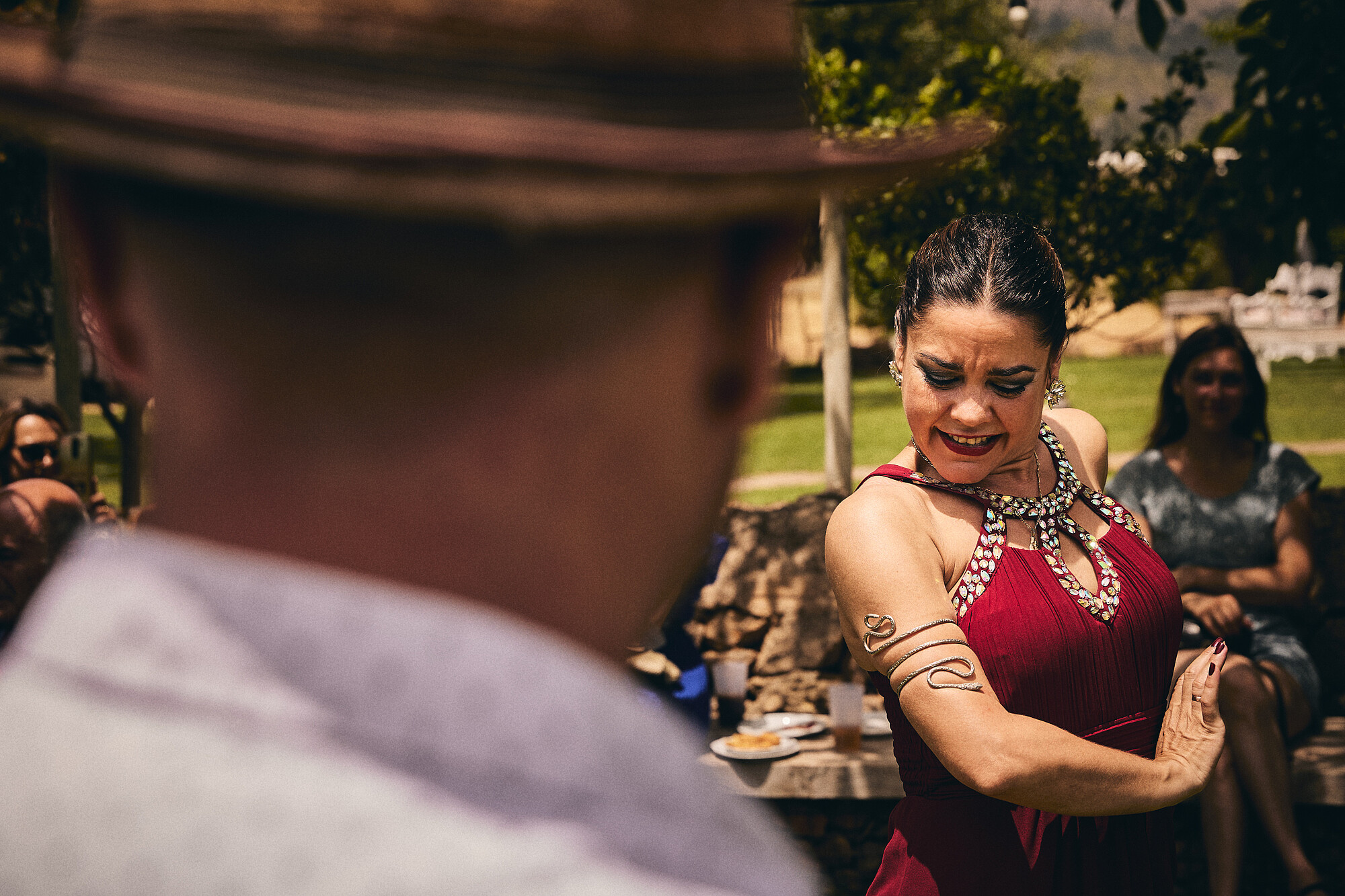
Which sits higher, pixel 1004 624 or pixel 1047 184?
pixel 1047 184

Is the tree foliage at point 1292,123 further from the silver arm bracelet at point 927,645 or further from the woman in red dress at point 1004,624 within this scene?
the silver arm bracelet at point 927,645

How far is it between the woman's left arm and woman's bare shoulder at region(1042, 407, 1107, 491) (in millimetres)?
2299

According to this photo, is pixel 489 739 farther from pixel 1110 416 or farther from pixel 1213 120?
pixel 1110 416

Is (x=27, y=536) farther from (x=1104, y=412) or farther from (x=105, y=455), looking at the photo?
(x=1104, y=412)

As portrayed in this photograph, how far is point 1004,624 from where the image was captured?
A: 203 centimetres

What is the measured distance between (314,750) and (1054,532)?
1886 mm

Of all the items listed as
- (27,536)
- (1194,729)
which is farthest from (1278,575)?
(27,536)

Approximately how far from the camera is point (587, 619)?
2.11 ft

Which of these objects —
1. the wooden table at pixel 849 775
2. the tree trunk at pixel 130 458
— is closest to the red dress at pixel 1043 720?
the wooden table at pixel 849 775

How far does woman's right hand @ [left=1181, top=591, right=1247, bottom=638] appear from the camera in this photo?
443 centimetres

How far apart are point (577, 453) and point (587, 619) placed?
0.10 metres

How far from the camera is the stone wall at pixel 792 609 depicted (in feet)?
18.0

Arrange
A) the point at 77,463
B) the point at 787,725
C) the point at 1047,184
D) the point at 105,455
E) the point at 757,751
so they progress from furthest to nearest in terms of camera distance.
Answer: the point at 105,455 < the point at 1047,184 < the point at 77,463 < the point at 787,725 < the point at 757,751

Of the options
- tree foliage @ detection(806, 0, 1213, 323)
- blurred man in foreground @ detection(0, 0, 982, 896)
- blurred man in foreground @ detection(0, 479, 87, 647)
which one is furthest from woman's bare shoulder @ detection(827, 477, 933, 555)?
tree foliage @ detection(806, 0, 1213, 323)
